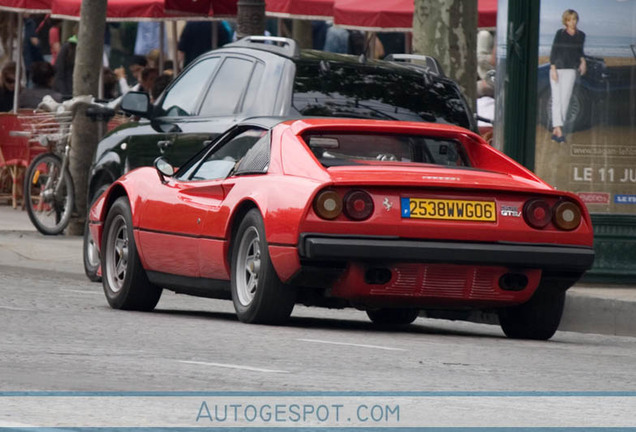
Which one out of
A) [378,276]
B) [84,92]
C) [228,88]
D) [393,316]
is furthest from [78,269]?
[378,276]

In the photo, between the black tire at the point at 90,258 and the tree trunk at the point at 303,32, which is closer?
the black tire at the point at 90,258

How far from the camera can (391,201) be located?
9.55 metres

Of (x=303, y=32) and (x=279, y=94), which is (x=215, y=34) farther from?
(x=279, y=94)

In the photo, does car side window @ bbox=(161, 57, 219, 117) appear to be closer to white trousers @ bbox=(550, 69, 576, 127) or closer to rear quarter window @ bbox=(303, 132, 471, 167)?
white trousers @ bbox=(550, 69, 576, 127)

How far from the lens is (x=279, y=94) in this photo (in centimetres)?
1241

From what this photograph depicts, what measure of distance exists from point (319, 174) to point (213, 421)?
12.0 ft

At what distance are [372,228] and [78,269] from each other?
6.50 meters

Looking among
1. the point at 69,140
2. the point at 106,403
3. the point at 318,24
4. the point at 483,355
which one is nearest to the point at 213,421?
the point at 106,403

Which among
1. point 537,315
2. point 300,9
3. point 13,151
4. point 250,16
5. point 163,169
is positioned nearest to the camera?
point 537,315

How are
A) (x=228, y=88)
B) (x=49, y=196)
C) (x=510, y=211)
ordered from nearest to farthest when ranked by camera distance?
(x=510, y=211), (x=228, y=88), (x=49, y=196)

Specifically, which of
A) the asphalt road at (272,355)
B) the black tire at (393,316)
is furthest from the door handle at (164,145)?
the black tire at (393,316)

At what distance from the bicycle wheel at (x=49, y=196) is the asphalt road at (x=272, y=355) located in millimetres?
6927

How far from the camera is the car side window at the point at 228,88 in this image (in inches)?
510

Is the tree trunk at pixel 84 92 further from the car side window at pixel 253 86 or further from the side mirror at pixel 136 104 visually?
the car side window at pixel 253 86
